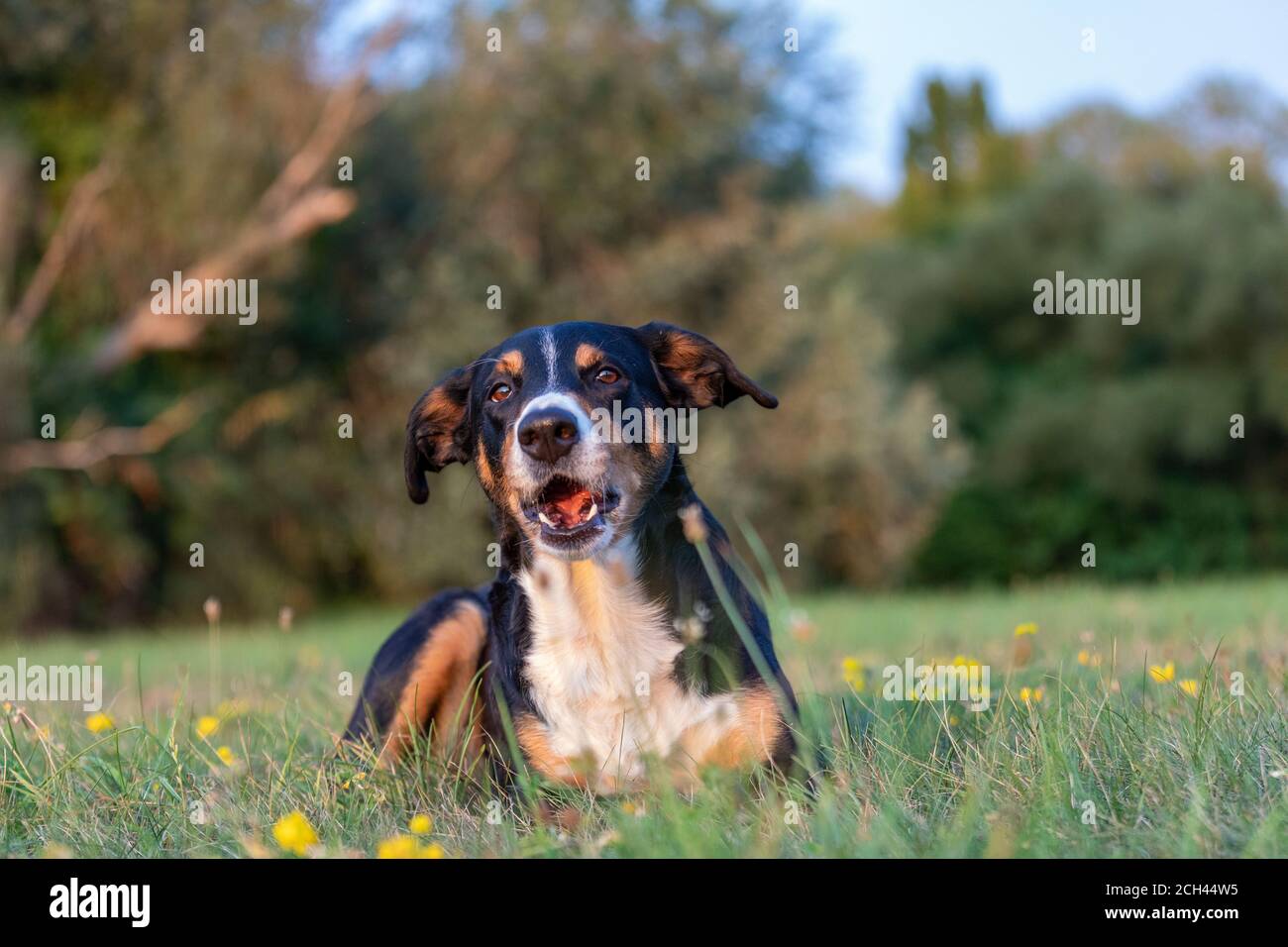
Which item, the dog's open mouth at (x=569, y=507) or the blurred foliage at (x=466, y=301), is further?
the blurred foliage at (x=466, y=301)

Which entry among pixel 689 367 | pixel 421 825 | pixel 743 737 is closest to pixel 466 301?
pixel 689 367

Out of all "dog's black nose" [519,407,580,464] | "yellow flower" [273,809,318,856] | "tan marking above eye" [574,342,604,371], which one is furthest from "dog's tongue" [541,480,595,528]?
"yellow flower" [273,809,318,856]

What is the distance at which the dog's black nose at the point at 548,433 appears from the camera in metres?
3.71

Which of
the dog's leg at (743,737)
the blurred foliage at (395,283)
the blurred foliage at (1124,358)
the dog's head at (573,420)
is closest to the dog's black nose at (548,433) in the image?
the dog's head at (573,420)

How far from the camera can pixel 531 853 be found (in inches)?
109

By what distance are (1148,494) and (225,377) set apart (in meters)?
17.6

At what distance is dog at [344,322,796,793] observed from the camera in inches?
144

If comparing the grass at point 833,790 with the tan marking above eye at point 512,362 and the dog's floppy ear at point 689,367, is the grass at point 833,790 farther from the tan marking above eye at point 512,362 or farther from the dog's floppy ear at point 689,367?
the tan marking above eye at point 512,362

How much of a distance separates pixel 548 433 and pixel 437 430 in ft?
3.18

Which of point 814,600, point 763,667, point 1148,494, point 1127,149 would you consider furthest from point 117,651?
point 1127,149

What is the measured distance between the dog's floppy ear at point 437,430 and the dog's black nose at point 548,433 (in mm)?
743

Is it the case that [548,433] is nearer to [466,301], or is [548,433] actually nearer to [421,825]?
[421,825]

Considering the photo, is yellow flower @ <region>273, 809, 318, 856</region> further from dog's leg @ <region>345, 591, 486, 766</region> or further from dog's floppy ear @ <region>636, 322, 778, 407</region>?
dog's floppy ear @ <region>636, 322, 778, 407</region>

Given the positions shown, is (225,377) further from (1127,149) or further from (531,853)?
(1127,149)
